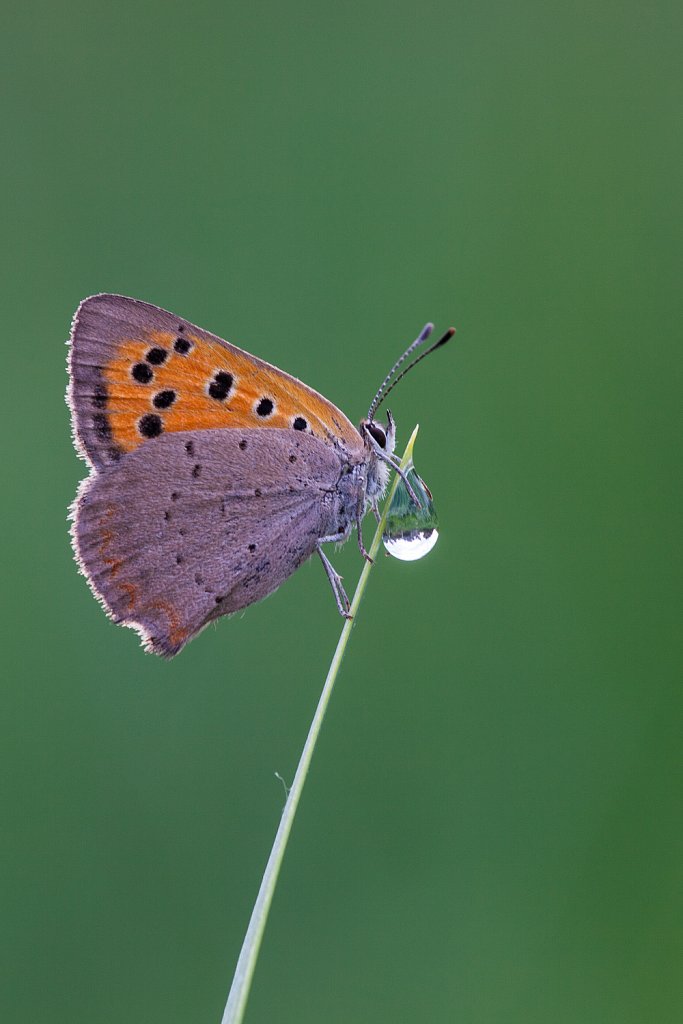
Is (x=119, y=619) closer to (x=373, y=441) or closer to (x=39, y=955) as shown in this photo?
(x=373, y=441)

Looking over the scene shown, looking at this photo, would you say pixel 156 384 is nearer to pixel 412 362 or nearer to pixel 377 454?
pixel 377 454

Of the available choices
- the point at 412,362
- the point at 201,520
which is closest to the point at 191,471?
the point at 201,520

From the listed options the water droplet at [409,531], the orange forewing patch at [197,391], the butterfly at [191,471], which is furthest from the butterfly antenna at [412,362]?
the water droplet at [409,531]

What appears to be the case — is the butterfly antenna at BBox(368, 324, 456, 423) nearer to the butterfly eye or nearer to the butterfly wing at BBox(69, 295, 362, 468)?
the butterfly eye

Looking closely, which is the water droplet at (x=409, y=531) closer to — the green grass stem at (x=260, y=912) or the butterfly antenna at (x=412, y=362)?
the butterfly antenna at (x=412, y=362)

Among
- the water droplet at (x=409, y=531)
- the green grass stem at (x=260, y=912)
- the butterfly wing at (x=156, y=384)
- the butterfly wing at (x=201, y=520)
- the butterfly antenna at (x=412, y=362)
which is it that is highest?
the butterfly wing at (x=156, y=384)

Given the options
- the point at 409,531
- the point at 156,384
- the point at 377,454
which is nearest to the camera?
the point at 409,531

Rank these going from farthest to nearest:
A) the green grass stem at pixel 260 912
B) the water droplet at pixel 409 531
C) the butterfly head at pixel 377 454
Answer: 1. the butterfly head at pixel 377 454
2. the water droplet at pixel 409 531
3. the green grass stem at pixel 260 912
